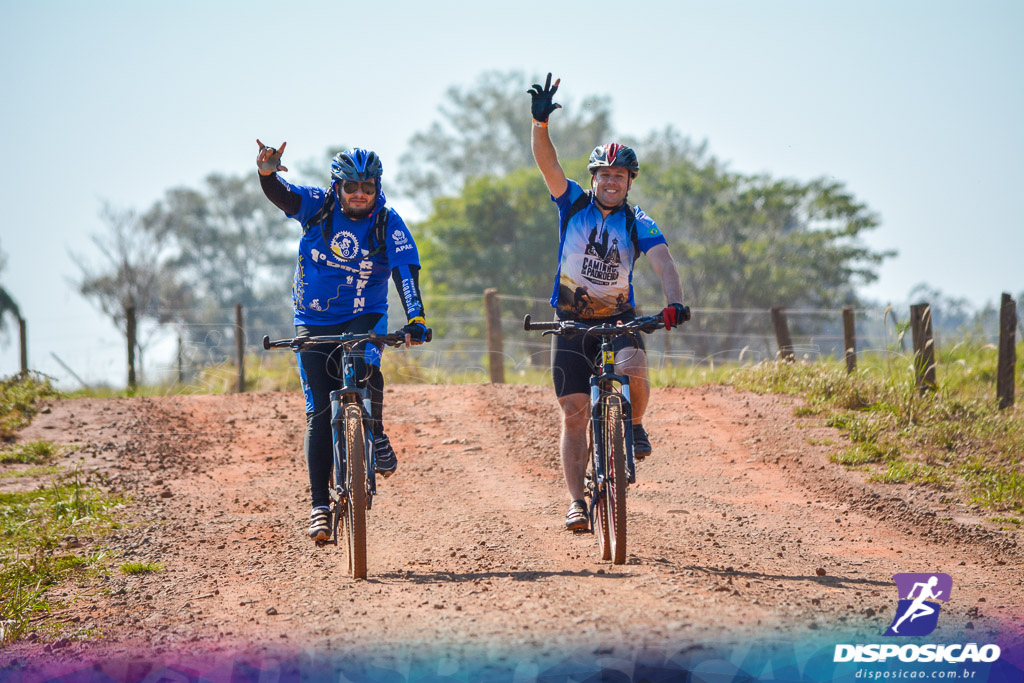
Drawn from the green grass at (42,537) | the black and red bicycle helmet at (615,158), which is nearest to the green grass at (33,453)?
the green grass at (42,537)

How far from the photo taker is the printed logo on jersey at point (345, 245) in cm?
520

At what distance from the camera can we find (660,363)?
14766 mm

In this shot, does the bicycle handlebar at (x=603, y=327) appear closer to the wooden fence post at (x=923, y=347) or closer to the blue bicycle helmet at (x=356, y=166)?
the blue bicycle helmet at (x=356, y=166)

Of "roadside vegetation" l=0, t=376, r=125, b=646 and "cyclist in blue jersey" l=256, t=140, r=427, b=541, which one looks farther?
"roadside vegetation" l=0, t=376, r=125, b=646

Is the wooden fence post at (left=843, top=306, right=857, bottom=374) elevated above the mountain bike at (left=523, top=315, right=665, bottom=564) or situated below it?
above

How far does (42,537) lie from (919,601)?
5.70m

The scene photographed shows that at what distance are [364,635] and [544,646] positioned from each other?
76 cm

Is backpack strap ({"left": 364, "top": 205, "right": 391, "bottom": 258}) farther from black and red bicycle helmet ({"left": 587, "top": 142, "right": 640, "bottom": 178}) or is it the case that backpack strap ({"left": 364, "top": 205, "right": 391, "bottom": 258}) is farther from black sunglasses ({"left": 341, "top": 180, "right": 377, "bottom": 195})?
black and red bicycle helmet ({"left": 587, "top": 142, "right": 640, "bottom": 178})

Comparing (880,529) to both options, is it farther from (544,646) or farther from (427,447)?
(427,447)

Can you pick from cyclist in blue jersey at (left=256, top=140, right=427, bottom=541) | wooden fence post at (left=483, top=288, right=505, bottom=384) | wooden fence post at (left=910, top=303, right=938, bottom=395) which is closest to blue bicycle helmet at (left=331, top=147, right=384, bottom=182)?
cyclist in blue jersey at (left=256, top=140, right=427, bottom=541)

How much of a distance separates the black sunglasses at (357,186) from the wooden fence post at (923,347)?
7.09m

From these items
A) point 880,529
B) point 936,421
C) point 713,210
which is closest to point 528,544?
point 880,529

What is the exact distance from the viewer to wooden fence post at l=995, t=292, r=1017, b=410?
9742 millimetres

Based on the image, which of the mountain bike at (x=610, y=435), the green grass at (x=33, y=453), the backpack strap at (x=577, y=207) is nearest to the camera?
the mountain bike at (x=610, y=435)
